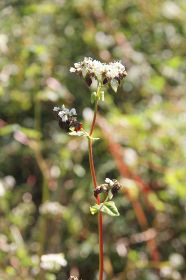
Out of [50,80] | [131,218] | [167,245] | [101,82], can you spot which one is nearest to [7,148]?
[50,80]

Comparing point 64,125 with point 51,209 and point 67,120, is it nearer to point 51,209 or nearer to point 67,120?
point 67,120

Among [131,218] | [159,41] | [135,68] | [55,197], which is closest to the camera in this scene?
[55,197]

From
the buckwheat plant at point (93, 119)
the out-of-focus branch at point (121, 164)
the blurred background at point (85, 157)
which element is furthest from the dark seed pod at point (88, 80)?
the out-of-focus branch at point (121, 164)

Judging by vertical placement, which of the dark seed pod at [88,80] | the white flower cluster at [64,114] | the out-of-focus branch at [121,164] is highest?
the out-of-focus branch at [121,164]

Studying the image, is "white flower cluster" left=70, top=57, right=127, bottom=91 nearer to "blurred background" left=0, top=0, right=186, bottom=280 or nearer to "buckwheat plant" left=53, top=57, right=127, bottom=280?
"buckwheat plant" left=53, top=57, right=127, bottom=280

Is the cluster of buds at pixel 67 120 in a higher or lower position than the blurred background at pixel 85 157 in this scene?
lower

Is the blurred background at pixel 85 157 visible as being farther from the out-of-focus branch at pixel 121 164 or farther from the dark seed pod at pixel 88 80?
the dark seed pod at pixel 88 80

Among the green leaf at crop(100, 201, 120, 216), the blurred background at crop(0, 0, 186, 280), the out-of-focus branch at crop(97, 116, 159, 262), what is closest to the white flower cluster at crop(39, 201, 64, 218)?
the blurred background at crop(0, 0, 186, 280)

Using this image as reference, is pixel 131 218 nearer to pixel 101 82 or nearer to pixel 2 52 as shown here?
pixel 2 52

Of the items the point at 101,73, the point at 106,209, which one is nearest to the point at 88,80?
the point at 101,73
